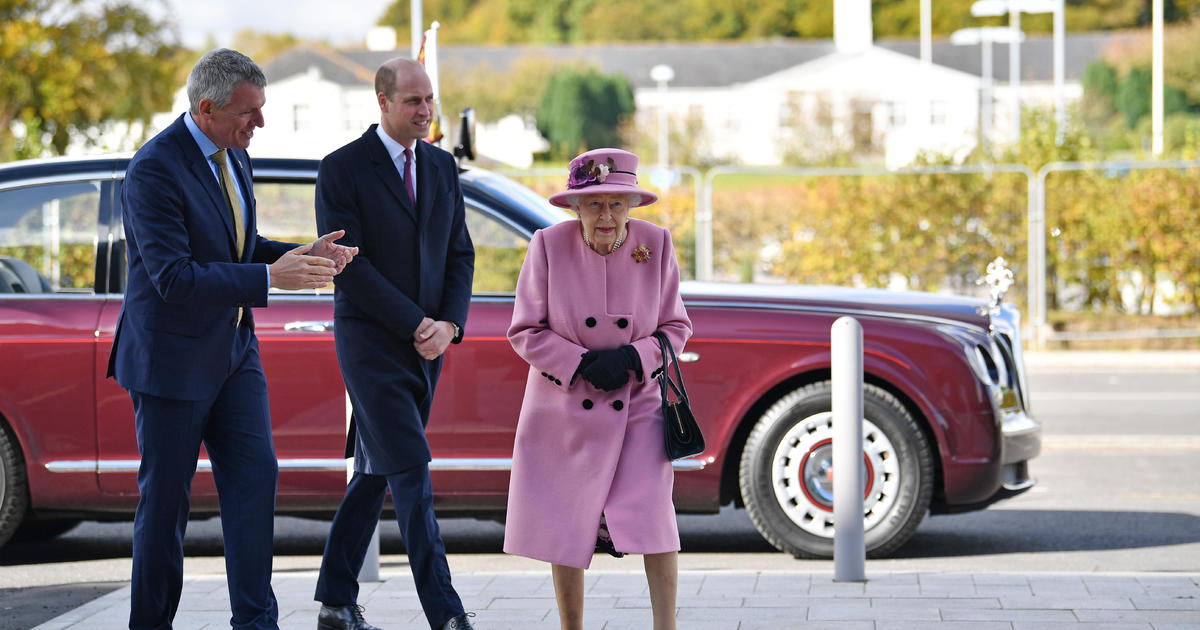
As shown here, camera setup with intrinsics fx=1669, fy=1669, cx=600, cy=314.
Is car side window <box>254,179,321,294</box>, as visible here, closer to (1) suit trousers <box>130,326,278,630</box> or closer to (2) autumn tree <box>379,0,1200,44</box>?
(1) suit trousers <box>130,326,278,630</box>

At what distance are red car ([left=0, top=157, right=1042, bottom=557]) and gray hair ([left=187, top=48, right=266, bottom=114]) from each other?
2.32 metres

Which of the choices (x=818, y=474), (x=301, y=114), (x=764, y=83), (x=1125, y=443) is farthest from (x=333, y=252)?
(x=764, y=83)

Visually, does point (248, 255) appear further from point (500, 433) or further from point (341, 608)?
point (500, 433)

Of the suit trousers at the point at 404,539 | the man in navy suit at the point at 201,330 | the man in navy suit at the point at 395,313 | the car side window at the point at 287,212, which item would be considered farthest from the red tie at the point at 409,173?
the car side window at the point at 287,212

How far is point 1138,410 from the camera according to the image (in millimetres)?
13203

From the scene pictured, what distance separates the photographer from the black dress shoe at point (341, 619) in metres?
5.44

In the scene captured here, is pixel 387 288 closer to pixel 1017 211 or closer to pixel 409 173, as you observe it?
pixel 409 173

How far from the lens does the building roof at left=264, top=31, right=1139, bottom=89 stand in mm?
104562

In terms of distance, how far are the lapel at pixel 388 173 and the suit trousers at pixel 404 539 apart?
33.2 inches

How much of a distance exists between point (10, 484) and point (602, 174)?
365 cm

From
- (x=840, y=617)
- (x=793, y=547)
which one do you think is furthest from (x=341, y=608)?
(x=793, y=547)

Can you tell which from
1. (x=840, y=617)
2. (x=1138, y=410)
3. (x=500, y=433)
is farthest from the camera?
(x=1138, y=410)

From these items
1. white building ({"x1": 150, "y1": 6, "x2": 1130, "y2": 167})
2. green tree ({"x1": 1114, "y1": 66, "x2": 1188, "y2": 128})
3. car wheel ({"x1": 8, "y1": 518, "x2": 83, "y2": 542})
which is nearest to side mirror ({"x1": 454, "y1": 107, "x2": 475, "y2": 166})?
car wheel ({"x1": 8, "y1": 518, "x2": 83, "y2": 542})

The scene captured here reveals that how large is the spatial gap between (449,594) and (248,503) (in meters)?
0.70
